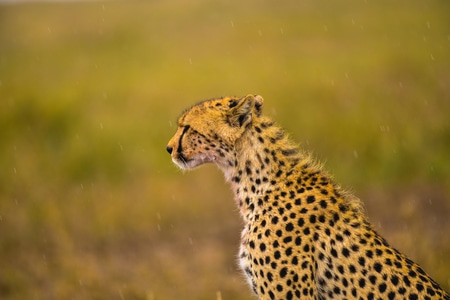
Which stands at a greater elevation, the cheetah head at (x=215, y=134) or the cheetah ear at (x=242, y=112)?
the cheetah ear at (x=242, y=112)

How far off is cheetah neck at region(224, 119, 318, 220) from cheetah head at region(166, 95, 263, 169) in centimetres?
6

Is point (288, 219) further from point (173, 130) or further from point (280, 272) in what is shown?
point (173, 130)

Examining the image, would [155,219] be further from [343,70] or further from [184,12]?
[184,12]

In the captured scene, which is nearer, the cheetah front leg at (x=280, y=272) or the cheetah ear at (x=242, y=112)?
the cheetah front leg at (x=280, y=272)

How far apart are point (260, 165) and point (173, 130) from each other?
8.14 m

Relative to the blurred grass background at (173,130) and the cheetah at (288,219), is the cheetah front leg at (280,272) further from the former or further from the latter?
the blurred grass background at (173,130)

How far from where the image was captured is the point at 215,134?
4734mm

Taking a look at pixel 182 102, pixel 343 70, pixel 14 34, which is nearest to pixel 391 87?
pixel 343 70

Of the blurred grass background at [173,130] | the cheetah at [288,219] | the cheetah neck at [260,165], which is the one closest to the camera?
the cheetah at [288,219]

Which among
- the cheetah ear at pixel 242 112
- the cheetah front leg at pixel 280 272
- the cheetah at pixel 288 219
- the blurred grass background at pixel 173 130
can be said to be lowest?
the blurred grass background at pixel 173 130

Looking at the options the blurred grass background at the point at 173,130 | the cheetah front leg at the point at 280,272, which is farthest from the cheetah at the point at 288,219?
the blurred grass background at the point at 173,130

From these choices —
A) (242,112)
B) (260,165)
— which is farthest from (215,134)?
(260,165)

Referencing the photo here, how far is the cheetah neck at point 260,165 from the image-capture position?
4641 millimetres

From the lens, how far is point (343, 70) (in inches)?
585
